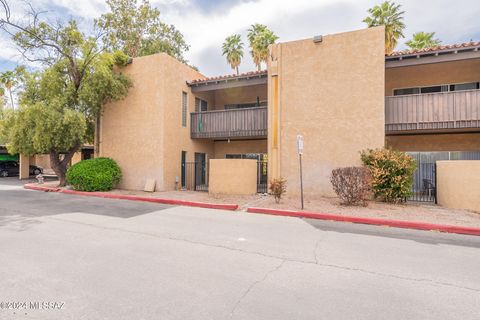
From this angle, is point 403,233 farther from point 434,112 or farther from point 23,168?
point 23,168

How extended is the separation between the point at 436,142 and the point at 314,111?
6759 mm

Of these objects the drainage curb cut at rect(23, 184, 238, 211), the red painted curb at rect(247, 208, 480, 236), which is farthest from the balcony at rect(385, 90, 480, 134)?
the drainage curb cut at rect(23, 184, 238, 211)

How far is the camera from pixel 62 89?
1492 centimetres

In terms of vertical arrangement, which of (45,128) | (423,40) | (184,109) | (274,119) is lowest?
(45,128)

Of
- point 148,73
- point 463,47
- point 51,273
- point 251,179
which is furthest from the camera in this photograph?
point 148,73

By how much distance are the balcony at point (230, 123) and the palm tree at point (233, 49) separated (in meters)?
18.3

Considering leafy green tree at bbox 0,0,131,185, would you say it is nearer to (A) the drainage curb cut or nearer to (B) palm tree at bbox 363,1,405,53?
(A) the drainage curb cut

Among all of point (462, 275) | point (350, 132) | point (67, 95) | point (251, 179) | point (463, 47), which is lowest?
point (462, 275)

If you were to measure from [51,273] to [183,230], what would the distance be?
9.98 feet

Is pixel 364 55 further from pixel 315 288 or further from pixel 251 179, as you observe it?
pixel 315 288

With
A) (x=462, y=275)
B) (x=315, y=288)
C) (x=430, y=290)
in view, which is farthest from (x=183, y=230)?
(x=462, y=275)

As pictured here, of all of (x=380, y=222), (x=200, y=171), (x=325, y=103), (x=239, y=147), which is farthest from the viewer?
(x=239, y=147)

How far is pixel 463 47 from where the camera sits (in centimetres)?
1038

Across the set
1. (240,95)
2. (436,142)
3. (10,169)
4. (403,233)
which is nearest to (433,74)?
(436,142)
